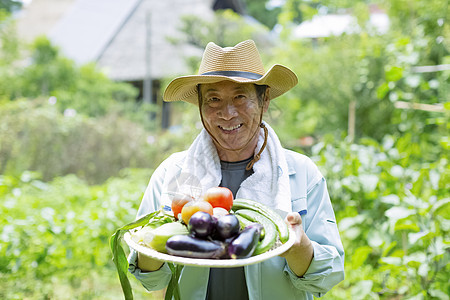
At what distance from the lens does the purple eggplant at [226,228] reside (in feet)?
4.08

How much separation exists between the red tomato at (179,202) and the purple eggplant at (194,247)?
0.26 metres

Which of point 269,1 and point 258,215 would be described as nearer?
point 258,215

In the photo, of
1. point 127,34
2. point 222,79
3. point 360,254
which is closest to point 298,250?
point 222,79

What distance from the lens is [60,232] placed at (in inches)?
123

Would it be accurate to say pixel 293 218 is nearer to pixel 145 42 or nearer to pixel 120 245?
pixel 120 245

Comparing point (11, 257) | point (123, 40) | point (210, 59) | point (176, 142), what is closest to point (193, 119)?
point (176, 142)

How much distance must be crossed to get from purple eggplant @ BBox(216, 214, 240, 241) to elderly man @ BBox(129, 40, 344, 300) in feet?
1.10

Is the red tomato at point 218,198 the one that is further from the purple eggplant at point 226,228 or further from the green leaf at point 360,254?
the green leaf at point 360,254

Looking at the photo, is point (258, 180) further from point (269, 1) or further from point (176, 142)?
point (269, 1)

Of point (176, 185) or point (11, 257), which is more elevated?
point (176, 185)

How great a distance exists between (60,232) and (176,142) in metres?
4.75

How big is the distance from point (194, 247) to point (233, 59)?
0.87 metres

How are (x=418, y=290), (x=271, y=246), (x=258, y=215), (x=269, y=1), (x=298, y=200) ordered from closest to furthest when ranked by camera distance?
(x=271, y=246)
(x=258, y=215)
(x=298, y=200)
(x=418, y=290)
(x=269, y=1)

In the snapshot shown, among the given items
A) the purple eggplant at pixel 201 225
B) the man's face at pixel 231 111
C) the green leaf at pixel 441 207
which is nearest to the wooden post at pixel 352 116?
the green leaf at pixel 441 207
